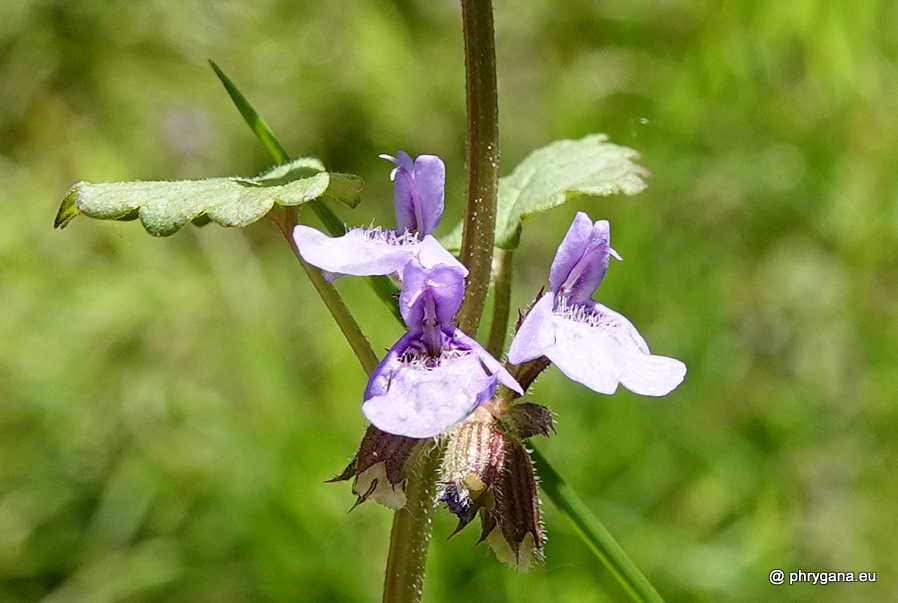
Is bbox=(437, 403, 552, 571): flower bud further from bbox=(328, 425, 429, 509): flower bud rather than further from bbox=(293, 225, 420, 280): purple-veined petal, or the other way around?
bbox=(293, 225, 420, 280): purple-veined petal

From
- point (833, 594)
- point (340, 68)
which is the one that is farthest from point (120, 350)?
point (833, 594)

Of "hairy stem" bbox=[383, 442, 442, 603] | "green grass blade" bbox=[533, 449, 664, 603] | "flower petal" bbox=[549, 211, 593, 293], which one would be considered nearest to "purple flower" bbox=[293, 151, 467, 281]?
"flower petal" bbox=[549, 211, 593, 293]

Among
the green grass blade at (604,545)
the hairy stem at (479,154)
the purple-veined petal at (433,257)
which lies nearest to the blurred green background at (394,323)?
the green grass blade at (604,545)

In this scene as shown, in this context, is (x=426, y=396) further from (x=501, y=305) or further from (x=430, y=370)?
(x=501, y=305)

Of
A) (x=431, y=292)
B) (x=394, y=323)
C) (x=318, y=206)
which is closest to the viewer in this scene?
(x=431, y=292)

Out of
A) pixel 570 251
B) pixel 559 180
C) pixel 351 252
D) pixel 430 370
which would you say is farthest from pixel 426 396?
pixel 559 180

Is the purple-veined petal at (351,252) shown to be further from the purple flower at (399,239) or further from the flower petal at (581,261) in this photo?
the flower petal at (581,261)
